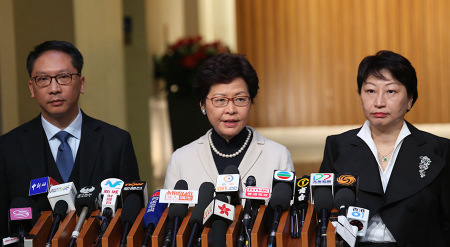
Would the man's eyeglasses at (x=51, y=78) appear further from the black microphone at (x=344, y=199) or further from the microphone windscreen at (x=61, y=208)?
the black microphone at (x=344, y=199)

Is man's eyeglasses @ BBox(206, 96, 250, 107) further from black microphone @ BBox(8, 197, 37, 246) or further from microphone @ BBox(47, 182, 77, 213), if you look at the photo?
black microphone @ BBox(8, 197, 37, 246)

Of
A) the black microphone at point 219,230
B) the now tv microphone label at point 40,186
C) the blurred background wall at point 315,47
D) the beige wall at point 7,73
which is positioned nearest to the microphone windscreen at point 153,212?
the black microphone at point 219,230

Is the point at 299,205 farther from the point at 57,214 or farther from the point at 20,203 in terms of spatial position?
the point at 20,203

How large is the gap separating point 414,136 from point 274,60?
34.5 feet

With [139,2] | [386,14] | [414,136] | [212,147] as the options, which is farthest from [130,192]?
[386,14]

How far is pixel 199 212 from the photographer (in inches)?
85.0

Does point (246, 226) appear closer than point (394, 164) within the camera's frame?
Yes

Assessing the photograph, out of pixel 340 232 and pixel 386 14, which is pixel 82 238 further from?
→ pixel 386 14

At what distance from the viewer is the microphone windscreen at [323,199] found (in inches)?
83.1

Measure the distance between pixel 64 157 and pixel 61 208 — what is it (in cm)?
61

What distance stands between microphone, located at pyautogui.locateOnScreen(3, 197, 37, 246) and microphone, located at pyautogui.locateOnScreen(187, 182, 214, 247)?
0.54 m

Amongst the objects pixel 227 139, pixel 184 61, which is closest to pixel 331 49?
pixel 184 61

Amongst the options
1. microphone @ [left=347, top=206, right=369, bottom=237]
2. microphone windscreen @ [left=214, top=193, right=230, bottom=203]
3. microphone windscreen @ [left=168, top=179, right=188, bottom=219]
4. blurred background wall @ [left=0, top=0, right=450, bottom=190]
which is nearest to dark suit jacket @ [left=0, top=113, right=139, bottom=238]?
microphone windscreen @ [left=168, top=179, right=188, bottom=219]

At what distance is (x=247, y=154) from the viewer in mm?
2875
